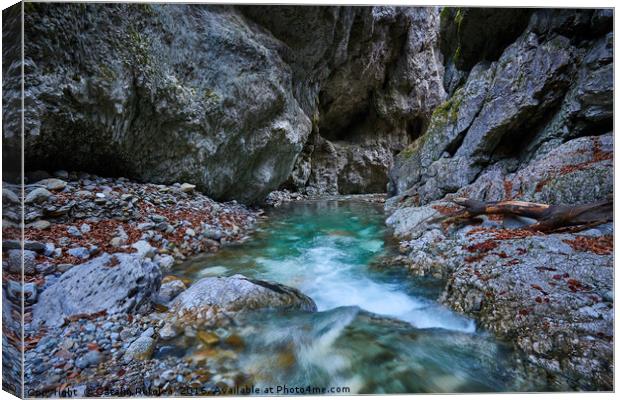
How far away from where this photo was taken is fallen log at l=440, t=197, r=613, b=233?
3.65 m

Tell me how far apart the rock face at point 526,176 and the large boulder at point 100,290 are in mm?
3142

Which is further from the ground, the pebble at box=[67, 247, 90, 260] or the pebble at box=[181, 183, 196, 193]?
the pebble at box=[181, 183, 196, 193]

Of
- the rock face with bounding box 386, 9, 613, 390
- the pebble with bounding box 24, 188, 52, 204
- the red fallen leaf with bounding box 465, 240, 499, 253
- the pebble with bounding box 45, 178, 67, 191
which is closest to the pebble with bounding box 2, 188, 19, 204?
the pebble with bounding box 24, 188, 52, 204

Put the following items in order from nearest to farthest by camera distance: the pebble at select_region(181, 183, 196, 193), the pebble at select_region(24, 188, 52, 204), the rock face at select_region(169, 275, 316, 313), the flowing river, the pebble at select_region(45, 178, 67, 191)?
1. the flowing river
2. the rock face at select_region(169, 275, 316, 313)
3. the pebble at select_region(24, 188, 52, 204)
4. the pebble at select_region(45, 178, 67, 191)
5. the pebble at select_region(181, 183, 196, 193)

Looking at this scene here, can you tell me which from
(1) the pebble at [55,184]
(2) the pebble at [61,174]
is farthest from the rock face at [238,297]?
(2) the pebble at [61,174]

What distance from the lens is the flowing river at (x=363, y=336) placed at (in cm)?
215

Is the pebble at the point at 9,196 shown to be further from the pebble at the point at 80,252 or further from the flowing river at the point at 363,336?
the flowing river at the point at 363,336

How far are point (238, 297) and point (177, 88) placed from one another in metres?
5.61

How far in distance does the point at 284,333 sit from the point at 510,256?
9.75ft

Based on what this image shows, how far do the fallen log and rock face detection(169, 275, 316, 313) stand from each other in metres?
3.69

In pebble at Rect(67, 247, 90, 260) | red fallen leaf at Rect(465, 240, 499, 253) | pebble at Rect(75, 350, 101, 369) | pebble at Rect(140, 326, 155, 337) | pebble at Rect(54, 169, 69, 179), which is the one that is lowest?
pebble at Rect(75, 350, 101, 369)

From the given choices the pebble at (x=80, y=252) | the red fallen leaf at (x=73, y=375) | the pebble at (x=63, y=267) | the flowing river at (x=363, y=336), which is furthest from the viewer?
the pebble at (x=80, y=252)

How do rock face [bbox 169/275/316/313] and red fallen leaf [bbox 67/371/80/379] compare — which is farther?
rock face [bbox 169/275/316/313]

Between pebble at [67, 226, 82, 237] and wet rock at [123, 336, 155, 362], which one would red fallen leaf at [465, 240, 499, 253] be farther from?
pebble at [67, 226, 82, 237]
